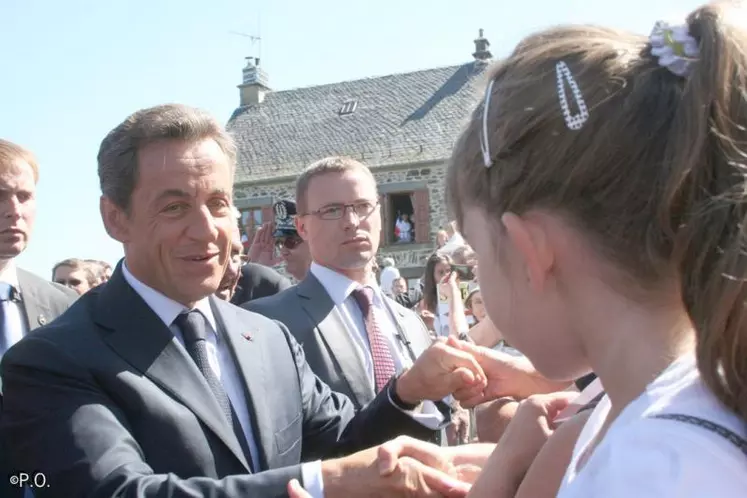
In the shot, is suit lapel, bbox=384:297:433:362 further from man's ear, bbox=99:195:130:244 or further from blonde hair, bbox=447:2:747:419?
blonde hair, bbox=447:2:747:419

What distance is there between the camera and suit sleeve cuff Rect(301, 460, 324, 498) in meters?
2.27

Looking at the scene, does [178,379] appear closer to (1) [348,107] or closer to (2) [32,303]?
(2) [32,303]

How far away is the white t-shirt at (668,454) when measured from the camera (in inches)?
39.1

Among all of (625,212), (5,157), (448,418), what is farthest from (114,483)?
(5,157)

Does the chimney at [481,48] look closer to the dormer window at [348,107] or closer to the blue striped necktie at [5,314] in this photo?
the dormer window at [348,107]

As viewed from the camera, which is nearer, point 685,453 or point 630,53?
point 685,453

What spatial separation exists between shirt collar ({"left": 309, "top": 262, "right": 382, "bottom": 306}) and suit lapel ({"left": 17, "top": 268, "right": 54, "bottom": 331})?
4.57 feet

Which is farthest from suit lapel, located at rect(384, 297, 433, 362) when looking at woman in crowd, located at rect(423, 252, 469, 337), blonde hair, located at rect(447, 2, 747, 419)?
blonde hair, located at rect(447, 2, 747, 419)

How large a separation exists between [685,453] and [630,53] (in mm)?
605

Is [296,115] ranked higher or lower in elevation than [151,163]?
higher

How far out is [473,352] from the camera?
9.09ft

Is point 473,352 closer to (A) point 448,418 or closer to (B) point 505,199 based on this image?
(A) point 448,418

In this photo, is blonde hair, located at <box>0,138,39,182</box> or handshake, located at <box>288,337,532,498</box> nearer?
handshake, located at <box>288,337,532,498</box>

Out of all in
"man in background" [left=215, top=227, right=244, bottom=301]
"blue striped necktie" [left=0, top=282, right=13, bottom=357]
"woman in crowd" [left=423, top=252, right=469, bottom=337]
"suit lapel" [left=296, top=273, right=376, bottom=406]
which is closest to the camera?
→ "blue striped necktie" [left=0, top=282, right=13, bottom=357]
